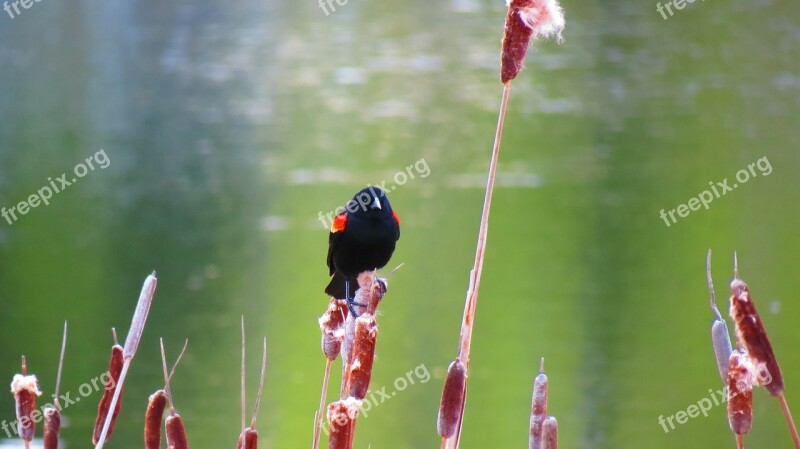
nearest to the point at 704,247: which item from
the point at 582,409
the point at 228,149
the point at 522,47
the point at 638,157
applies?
the point at 638,157

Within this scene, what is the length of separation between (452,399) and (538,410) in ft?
0.75

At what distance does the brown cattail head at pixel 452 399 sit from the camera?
1.72 meters

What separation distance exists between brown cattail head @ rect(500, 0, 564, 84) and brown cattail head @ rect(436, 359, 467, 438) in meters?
0.48

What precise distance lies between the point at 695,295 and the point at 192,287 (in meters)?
4.69

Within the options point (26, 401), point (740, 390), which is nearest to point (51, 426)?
point (26, 401)

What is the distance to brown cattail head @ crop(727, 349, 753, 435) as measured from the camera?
1.61 m

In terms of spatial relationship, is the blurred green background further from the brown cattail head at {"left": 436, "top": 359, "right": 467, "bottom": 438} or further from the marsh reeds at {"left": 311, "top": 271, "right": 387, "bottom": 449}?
the brown cattail head at {"left": 436, "top": 359, "right": 467, "bottom": 438}

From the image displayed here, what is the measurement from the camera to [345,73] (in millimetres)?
20078

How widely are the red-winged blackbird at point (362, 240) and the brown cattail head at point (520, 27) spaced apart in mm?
1661

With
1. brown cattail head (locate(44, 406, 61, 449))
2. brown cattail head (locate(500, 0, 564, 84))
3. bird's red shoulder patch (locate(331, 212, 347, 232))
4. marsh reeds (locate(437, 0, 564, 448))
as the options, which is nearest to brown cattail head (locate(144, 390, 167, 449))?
brown cattail head (locate(44, 406, 61, 449))

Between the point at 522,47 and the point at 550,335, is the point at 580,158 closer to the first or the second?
the point at 550,335

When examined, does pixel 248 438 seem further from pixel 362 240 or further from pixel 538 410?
pixel 362 240

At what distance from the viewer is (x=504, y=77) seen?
1.76 metres

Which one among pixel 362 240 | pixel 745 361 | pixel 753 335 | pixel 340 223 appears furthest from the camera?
pixel 340 223
